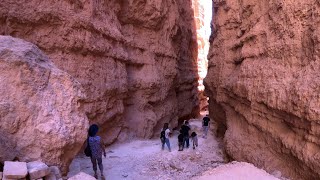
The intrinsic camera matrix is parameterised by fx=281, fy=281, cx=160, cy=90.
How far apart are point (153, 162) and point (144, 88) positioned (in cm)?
564

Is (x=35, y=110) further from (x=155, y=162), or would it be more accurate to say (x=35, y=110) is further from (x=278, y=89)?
(x=278, y=89)

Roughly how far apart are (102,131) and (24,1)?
5546mm

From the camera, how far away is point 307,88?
602 cm

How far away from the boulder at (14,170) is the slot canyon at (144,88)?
50mm

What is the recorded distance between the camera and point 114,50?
1224 centimetres

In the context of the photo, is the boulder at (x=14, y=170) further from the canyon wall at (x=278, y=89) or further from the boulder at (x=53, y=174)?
the canyon wall at (x=278, y=89)

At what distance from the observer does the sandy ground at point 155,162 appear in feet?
26.8

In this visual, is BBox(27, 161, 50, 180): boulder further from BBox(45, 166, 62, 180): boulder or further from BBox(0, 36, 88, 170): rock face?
BBox(0, 36, 88, 170): rock face

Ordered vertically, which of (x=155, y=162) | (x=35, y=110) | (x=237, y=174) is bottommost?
(x=155, y=162)

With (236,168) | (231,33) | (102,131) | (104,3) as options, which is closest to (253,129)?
(236,168)

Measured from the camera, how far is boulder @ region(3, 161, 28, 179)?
3902mm

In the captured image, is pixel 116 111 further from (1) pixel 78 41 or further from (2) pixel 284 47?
(2) pixel 284 47

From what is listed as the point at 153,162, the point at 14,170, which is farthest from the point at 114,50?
the point at 14,170

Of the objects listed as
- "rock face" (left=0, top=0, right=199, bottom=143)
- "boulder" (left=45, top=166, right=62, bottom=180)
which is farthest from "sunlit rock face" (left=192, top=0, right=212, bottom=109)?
"boulder" (left=45, top=166, right=62, bottom=180)
